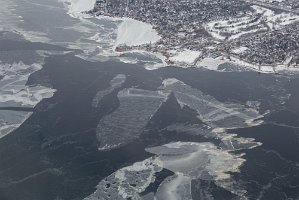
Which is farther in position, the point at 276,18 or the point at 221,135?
the point at 276,18

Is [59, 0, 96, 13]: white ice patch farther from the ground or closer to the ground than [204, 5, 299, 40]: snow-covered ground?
closer to the ground

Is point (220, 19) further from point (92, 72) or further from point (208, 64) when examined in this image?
point (92, 72)

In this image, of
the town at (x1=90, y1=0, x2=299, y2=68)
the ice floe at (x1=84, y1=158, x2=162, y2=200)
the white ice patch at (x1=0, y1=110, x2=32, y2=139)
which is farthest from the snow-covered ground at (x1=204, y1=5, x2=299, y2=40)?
the ice floe at (x1=84, y1=158, x2=162, y2=200)

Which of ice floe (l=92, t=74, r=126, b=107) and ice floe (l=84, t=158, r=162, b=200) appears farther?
ice floe (l=92, t=74, r=126, b=107)

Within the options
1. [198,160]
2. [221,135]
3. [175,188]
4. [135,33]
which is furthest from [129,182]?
Answer: [135,33]

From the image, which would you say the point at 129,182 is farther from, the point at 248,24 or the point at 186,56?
the point at 248,24

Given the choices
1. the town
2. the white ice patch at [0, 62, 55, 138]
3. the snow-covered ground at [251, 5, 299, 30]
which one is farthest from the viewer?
the snow-covered ground at [251, 5, 299, 30]

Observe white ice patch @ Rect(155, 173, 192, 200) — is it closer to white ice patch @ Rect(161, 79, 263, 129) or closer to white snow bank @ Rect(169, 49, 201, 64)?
white ice patch @ Rect(161, 79, 263, 129)
